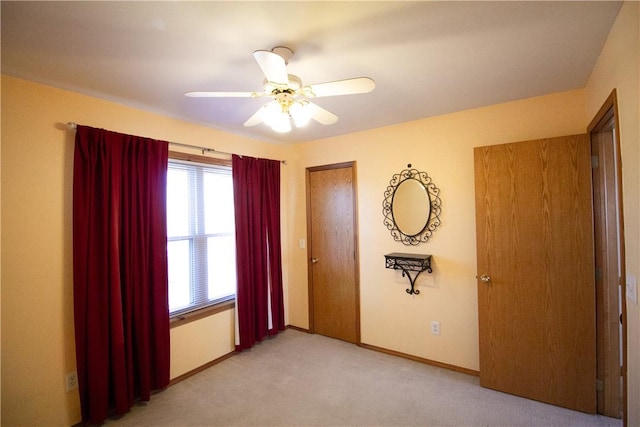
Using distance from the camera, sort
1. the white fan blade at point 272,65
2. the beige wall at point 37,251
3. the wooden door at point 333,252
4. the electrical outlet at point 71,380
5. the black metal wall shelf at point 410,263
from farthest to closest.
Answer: the wooden door at point 333,252
the black metal wall shelf at point 410,263
the electrical outlet at point 71,380
the beige wall at point 37,251
the white fan blade at point 272,65

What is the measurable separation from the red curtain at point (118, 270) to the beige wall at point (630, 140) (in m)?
2.95

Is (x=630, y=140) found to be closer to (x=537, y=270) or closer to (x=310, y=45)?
(x=537, y=270)

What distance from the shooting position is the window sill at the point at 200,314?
260 centimetres

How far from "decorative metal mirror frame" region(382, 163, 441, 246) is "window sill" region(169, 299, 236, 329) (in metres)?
1.89

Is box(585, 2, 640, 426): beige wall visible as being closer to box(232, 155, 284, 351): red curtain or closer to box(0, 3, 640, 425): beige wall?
box(0, 3, 640, 425): beige wall

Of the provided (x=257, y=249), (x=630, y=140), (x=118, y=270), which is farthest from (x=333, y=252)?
(x=630, y=140)

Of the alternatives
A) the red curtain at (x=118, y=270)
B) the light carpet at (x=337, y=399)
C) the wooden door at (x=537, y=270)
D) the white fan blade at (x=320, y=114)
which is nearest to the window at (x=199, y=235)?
the red curtain at (x=118, y=270)

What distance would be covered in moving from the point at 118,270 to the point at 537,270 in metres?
3.15

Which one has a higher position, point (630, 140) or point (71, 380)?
point (630, 140)

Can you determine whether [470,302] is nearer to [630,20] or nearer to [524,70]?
[524,70]

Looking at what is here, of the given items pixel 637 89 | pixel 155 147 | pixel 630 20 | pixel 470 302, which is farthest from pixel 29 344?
pixel 630 20

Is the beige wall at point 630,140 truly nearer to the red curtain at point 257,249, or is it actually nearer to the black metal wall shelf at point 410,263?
the black metal wall shelf at point 410,263

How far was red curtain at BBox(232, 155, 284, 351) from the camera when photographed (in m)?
3.08

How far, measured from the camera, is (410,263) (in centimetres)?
286
